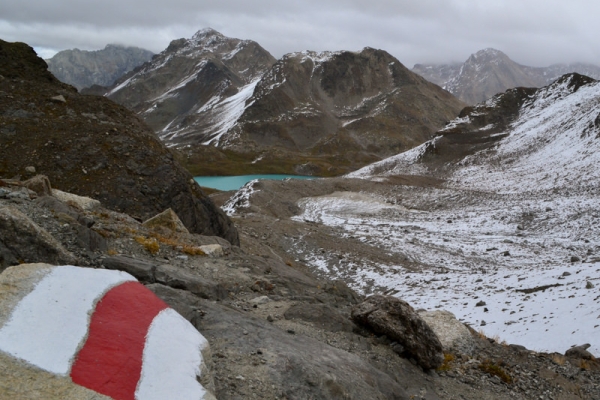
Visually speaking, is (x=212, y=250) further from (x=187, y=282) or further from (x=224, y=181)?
(x=224, y=181)

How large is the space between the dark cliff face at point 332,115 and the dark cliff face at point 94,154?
13251cm

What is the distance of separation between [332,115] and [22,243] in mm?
182192

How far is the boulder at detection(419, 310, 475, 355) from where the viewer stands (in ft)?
41.7

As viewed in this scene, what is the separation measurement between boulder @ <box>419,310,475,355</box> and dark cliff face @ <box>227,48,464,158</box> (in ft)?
457

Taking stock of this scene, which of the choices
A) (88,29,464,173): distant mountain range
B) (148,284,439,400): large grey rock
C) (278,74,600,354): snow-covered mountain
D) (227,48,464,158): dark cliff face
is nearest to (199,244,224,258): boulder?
(148,284,439,400): large grey rock

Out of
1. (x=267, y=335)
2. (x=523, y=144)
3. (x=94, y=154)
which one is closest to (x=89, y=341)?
(x=267, y=335)

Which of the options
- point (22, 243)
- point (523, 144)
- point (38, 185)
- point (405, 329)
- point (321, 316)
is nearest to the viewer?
point (22, 243)

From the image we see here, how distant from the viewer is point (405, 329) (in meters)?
10.5

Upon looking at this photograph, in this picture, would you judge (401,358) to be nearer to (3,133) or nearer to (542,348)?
(542,348)

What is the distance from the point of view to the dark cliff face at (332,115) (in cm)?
16188

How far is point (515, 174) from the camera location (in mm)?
67250

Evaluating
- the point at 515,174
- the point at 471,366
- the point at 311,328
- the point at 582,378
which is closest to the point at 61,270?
the point at 311,328

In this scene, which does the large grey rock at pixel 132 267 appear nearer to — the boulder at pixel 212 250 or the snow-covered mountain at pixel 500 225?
the boulder at pixel 212 250

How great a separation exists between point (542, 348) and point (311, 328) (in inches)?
364
